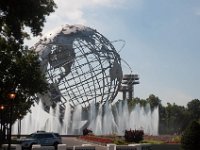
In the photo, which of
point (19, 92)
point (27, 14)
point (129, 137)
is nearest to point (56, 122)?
point (19, 92)

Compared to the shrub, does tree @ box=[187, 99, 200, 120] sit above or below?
above

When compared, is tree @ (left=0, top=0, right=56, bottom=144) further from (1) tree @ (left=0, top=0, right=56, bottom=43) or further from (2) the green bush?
(2) the green bush

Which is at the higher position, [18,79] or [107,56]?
[107,56]

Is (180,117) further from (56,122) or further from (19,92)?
(19,92)

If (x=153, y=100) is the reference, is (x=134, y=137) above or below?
below

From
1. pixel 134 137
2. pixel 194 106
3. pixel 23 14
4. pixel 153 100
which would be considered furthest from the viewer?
pixel 194 106

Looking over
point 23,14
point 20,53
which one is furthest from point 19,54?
point 23,14

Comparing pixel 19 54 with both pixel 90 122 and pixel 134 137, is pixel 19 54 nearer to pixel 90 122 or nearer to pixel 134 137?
pixel 134 137

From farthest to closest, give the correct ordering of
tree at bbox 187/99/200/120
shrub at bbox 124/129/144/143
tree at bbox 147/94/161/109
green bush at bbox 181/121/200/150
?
tree at bbox 187/99/200/120, tree at bbox 147/94/161/109, shrub at bbox 124/129/144/143, green bush at bbox 181/121/200/150

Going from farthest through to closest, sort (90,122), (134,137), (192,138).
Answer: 1. (90,122)
2. (134,137)
3. (192,138)

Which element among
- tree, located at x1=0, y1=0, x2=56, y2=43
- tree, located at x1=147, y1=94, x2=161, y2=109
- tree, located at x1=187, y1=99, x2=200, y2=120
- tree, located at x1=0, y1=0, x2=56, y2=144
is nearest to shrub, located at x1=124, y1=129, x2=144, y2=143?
tree, located at x1=0, y1=0, x2=56, y2=144

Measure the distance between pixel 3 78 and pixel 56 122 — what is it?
112 ft

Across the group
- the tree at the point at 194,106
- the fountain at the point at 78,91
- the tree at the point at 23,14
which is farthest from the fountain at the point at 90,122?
the tree at the point at 194,106

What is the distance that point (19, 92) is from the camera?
4941cm
